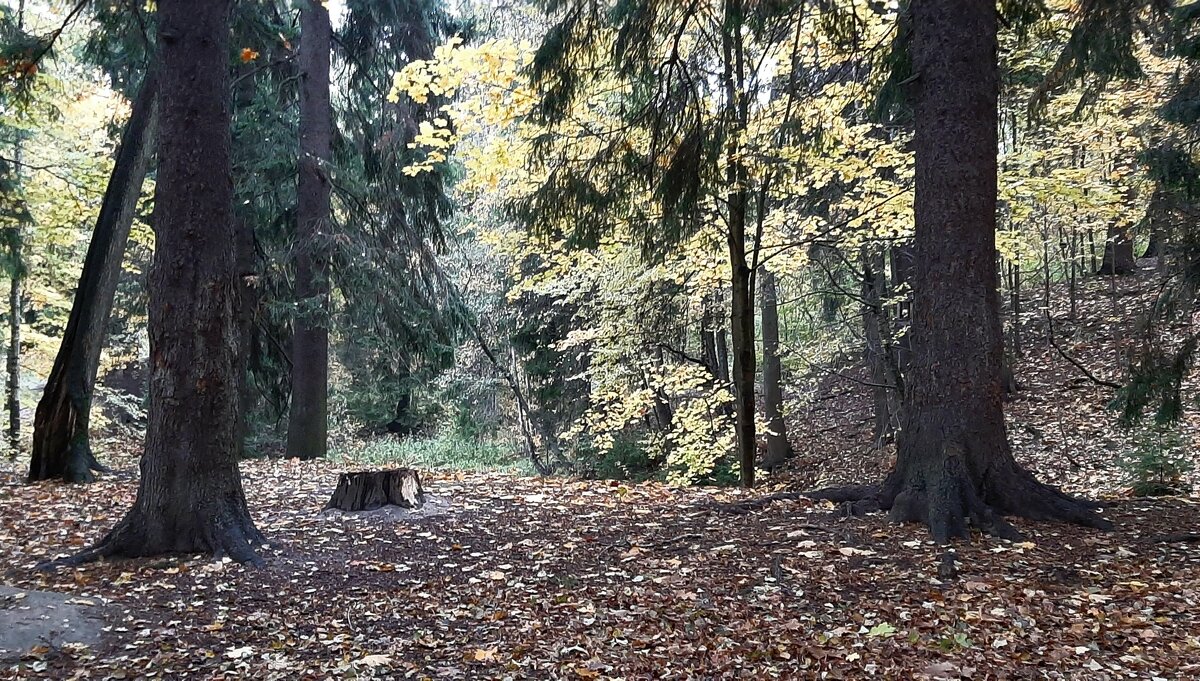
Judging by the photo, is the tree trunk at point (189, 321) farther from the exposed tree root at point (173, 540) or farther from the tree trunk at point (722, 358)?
the tree trunk at point (722, 358)

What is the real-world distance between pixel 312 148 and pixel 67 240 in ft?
15.8

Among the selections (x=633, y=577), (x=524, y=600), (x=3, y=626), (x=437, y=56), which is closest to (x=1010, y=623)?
(x=633, y=577)

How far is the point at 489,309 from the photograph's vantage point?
1784cm

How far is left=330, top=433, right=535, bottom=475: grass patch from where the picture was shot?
1989cm

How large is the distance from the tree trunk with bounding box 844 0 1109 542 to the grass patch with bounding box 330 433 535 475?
13584 mm

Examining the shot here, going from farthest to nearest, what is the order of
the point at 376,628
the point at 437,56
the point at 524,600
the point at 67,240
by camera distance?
1. the point at 67,240
2. the point at 437,56
3. the point at 524,600
4. the point at 376,628

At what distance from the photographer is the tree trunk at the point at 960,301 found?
5.82m

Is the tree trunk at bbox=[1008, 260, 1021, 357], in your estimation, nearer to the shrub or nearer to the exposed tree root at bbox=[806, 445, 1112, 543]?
the shrub

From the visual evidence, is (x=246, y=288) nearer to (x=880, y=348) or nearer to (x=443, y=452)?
(x=443, y=452)

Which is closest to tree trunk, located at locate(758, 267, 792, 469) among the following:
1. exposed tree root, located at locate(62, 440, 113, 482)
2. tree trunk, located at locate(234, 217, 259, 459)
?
tree trunk, located at locate(234, 217, 259, 459)

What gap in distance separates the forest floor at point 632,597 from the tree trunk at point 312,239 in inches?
201

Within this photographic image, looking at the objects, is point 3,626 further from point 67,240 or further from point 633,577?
point 67,240

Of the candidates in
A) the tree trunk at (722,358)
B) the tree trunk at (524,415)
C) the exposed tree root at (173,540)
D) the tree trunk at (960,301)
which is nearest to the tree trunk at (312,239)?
the tree trunk at (524,415)

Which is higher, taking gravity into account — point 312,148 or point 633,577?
point 312,148
